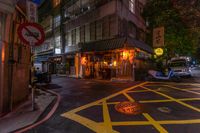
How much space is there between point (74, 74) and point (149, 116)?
78.9 ft

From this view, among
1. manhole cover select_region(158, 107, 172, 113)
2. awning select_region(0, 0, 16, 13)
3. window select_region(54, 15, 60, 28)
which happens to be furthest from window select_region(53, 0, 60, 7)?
manhole cover select_region(158, 107, 172, 113)

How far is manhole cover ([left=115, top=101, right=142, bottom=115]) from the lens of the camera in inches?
337

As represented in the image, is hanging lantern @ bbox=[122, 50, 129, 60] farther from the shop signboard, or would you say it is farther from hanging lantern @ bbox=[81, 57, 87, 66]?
the shop signboard

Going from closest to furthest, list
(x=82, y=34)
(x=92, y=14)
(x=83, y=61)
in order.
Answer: (x=92, y=14), (x=83, y=61), (x=82, y=34)

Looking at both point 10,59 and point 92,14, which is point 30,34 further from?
point 92,14

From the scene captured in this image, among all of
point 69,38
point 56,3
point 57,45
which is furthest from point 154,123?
point 56,3

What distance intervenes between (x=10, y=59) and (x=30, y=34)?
→ 125cm

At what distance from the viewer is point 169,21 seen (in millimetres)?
30797

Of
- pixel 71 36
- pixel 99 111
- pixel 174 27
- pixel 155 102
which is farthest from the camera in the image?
pixel 71 36

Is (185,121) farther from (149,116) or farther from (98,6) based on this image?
(98,6)

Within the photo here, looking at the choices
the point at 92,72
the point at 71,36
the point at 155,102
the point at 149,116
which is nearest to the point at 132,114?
the point at 149,116

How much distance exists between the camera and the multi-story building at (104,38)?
77.3 ft

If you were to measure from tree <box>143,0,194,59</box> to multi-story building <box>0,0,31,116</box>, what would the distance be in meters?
23.7

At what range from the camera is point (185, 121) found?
7.30 metres
